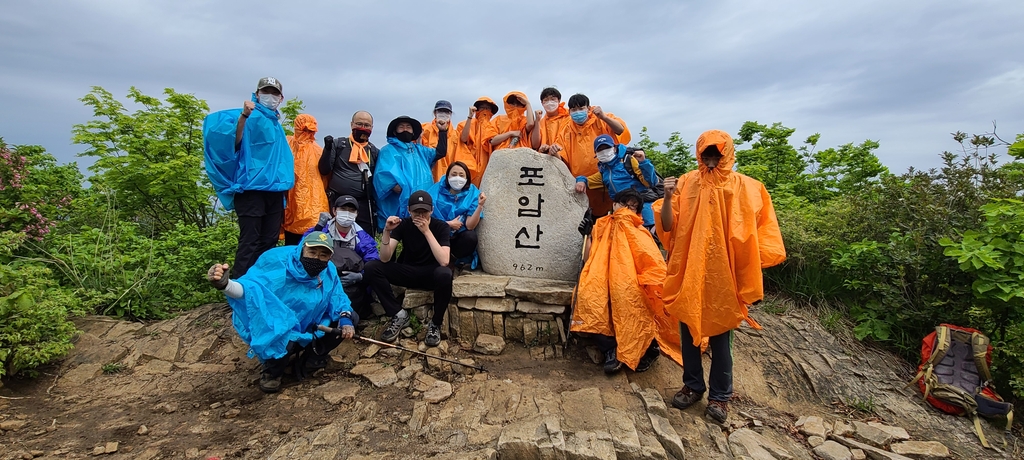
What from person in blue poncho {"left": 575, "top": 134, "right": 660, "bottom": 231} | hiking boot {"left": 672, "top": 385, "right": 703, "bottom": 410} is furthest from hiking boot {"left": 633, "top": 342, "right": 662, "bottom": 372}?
person in blue poncho {"left": 575, "top": 134, "right": 660, "bottom": 231}

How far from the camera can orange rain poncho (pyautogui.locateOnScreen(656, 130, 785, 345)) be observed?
3.12 meters

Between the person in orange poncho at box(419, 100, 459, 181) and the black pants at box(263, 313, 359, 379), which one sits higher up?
the person in orange poncho at box(419, 100, 459, 181)

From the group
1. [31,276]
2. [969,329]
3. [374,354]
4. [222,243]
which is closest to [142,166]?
[222,243]

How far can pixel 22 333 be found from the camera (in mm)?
3861

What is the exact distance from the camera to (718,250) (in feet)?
10.3

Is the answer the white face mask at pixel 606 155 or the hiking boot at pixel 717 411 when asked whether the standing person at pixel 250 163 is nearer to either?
the white face mask at pixel 606 155

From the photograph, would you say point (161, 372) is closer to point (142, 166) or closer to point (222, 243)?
point (222, 243)

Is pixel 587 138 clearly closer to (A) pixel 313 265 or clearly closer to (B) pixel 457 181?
(B) pixel 457 181

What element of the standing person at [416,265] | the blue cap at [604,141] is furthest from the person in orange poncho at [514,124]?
the standing person at [416,265]

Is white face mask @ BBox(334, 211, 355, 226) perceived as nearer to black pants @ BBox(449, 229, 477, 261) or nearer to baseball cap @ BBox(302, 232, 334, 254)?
baseball cap @ BBox(302, 232, 334, 254)

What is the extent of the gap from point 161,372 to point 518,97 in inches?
179

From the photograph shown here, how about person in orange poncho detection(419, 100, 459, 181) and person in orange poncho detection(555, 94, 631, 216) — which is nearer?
person in orange poncho detection(555, 94, 631, 216)

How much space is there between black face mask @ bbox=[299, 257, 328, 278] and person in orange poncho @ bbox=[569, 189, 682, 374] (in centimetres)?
206

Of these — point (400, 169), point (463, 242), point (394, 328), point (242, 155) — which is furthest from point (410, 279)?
point (242, 155)
